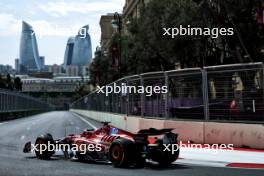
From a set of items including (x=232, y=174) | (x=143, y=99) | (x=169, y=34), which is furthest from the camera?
(x=169, y=34)

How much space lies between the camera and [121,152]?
11.6 m

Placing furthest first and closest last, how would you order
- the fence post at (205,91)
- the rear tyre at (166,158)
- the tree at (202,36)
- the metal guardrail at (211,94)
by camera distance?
the tree at (202,36) → the fence post at (205,91) → the metal guardrail at (211,94) → the rear tyre at (166,158)

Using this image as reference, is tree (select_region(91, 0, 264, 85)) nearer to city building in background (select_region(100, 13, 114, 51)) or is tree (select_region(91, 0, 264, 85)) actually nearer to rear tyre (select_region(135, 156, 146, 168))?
rear tyre (select_region(135, 156, 146, 168))

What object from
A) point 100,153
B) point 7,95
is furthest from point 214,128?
point 7,95

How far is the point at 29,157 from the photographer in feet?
47.0

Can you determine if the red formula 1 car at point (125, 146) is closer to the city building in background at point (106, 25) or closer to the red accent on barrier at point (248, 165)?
the red accent on barrier at point (248, 165)

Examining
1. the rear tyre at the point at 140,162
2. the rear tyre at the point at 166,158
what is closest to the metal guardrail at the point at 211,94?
the rear tyre at the point at 166,158

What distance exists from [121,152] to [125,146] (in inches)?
10.4

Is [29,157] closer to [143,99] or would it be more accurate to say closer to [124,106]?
[143,99]

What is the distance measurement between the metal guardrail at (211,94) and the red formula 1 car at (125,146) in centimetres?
436

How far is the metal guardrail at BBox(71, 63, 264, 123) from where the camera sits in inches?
602

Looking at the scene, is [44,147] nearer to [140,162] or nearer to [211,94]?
[140,162]

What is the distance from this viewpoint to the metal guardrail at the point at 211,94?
15.3 meters

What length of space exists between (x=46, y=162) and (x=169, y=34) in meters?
21.2
